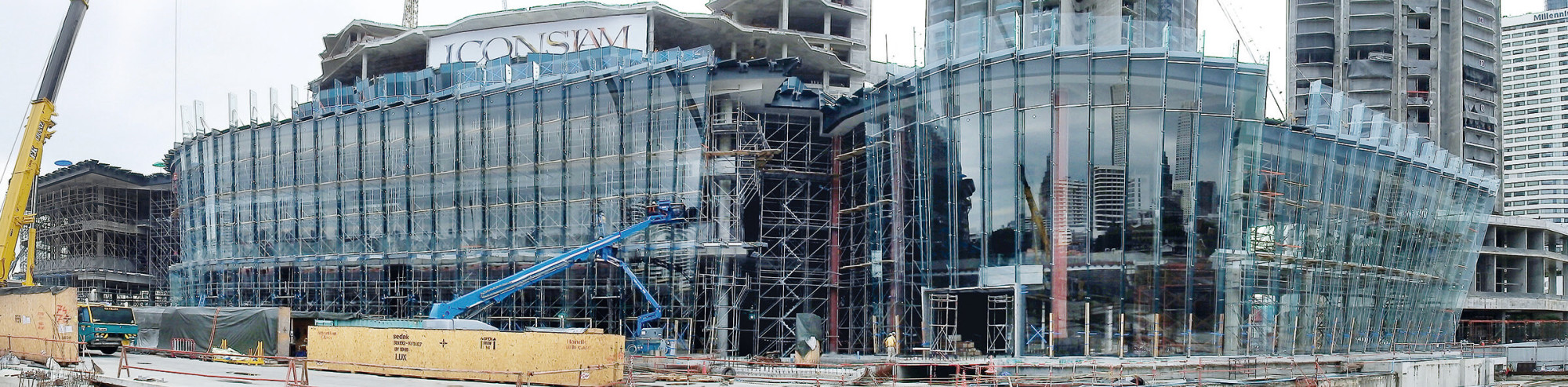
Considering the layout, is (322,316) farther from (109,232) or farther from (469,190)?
(109,232)

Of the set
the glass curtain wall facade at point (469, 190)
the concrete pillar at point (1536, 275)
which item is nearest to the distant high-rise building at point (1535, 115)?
the concrete pillar at point (1536, 275)

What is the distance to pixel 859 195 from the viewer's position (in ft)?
166

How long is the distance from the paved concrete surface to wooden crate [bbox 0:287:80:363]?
114 centimetres

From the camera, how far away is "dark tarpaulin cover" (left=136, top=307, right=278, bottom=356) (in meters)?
42.9

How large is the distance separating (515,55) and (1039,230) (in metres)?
32.3

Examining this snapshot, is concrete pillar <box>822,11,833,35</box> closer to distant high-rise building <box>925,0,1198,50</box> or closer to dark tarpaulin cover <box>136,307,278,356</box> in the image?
distant high-rise building <box>925,0,1198,50</box>

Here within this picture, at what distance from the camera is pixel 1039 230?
40719 millimetres

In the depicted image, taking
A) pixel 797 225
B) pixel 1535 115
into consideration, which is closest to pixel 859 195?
pixel 797 225

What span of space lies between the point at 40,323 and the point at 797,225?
25155 millimetres

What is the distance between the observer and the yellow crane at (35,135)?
45375 mm

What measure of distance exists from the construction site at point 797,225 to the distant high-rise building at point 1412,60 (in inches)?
1057

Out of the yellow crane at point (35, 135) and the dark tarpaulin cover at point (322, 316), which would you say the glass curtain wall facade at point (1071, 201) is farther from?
the yellow crane at point (35, 135)

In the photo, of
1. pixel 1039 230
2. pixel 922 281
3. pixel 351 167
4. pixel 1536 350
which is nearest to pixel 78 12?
pixel 351 167

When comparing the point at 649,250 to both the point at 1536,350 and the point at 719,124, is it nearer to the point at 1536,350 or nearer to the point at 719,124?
the point at 719,124
